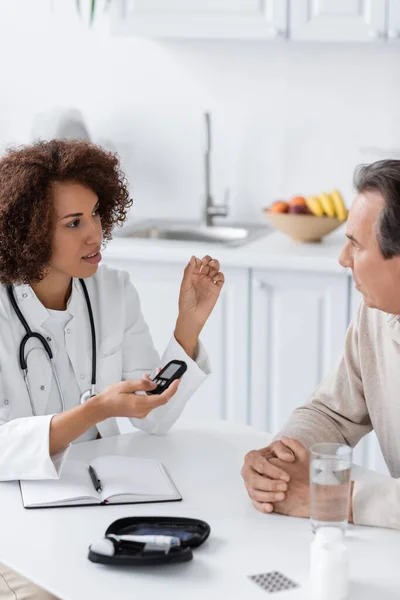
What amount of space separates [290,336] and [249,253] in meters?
0.33

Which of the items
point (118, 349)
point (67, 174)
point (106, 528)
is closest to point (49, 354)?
point (118, 349)

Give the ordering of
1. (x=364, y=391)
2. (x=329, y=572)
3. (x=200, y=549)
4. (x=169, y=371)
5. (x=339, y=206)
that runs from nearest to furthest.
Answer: (x=329, y=572), (x=200, y=549), (x=169, y=371), (x=364, y=391), (x=339, y=206)

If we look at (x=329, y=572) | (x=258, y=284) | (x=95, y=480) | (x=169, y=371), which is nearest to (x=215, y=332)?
(x=258, y=284)

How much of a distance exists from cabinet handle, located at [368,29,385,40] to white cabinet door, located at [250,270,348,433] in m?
0.84

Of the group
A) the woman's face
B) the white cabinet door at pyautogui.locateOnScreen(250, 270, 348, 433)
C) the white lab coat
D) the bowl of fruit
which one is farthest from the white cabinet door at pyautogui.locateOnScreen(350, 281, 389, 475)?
the woman's face

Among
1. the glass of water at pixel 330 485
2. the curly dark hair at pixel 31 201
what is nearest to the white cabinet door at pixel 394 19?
the curly dark hair at pixel 31 201

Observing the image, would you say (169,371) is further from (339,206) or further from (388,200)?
(339,206)

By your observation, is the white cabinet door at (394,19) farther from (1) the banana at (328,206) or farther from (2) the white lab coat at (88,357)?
(2) the white lab coat at (88,357)

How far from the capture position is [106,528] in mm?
1669

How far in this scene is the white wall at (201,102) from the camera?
4.01 meters

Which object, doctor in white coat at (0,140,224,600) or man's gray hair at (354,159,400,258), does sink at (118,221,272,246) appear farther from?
man's gray hair at (354,159,400,258)

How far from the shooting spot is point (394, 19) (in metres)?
3.53

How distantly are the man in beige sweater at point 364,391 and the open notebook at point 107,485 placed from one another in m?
0.16

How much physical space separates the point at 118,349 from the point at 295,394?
137cm
